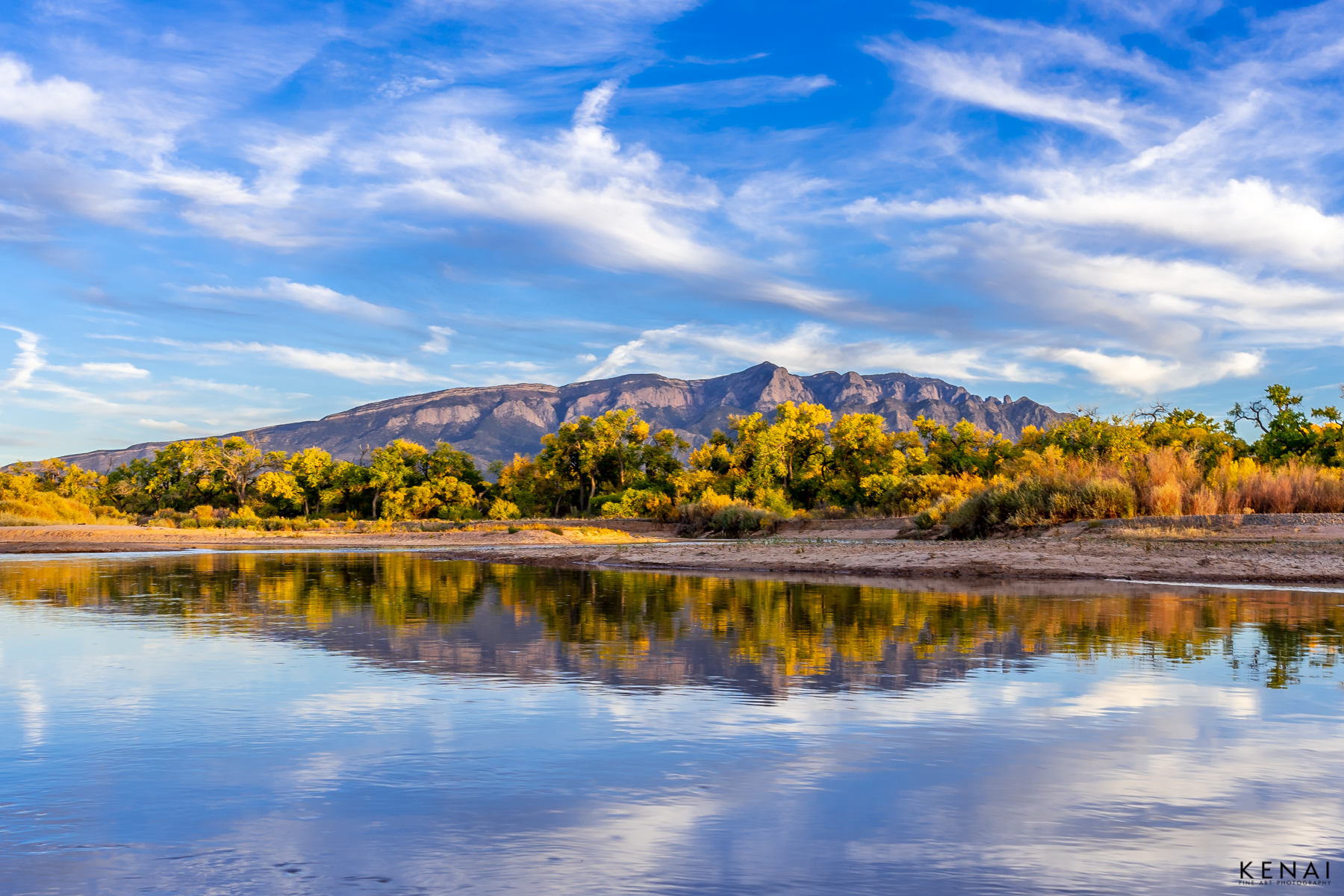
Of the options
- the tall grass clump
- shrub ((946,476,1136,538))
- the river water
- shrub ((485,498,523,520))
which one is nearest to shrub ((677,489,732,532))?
the tall grass clump

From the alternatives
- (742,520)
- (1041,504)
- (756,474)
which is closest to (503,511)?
(756,474)

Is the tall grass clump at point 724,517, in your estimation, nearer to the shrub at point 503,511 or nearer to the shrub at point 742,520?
the shrub at point 742,520

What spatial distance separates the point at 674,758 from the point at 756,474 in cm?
5398

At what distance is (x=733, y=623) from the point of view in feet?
40.0

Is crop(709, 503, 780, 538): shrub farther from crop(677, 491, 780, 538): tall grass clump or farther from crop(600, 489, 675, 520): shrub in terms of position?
crop(600, 489, 675, 520): shrub

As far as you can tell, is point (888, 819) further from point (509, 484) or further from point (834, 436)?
point (509, 484)

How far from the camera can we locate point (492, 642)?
1050 centimetres

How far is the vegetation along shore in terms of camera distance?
73.1 feet

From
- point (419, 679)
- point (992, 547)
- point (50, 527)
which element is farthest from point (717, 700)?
point (50, 527)

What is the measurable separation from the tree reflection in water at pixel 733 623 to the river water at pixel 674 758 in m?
0.09

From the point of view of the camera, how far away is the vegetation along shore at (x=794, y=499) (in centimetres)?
2228

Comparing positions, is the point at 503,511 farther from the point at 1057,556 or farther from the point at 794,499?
the point at 1057,556

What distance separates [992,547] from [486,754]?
65.8ft

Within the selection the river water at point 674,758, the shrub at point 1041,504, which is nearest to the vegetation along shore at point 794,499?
the shrub at point 1041,504
